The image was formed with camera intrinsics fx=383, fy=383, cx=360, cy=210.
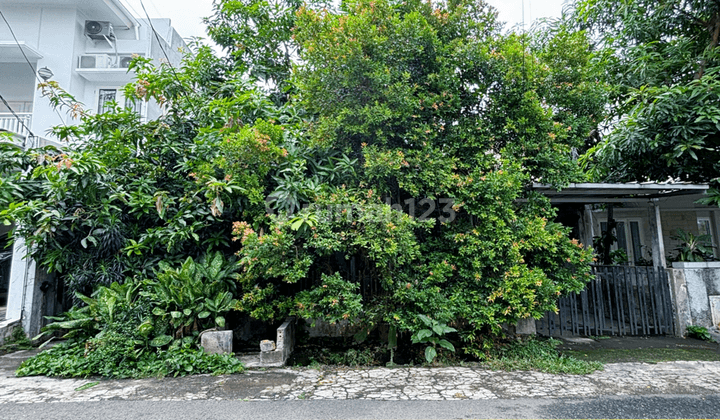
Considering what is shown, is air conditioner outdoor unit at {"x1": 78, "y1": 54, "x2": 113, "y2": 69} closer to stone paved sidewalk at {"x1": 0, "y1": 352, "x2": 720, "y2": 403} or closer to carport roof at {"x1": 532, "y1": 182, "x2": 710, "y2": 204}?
stone paved sidewalk at {"x1": 0, "y1": 352, "x2": 720, "y2": 403}

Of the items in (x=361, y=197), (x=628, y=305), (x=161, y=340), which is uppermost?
(x=361, y=197)

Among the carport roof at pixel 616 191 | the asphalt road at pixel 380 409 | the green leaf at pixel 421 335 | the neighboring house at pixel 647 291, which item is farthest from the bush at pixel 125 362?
the neighboring house at pixel 647 291

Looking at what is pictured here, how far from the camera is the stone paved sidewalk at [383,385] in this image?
13.6 ft

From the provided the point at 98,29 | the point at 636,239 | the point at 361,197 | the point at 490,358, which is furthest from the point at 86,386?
the point at 636,239

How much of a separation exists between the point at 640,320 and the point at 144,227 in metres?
8.90

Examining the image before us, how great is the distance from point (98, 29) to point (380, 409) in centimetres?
1425

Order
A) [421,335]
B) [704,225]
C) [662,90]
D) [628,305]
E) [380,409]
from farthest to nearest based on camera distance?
[704,225] → [628,305] → [662,90] → [421,335] → [380,409]

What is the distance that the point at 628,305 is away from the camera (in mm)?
6984

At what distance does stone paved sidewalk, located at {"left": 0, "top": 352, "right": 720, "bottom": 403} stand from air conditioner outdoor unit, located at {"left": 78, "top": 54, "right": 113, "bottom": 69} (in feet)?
31.5

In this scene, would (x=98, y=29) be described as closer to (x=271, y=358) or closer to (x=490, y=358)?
(x=271, y=358)

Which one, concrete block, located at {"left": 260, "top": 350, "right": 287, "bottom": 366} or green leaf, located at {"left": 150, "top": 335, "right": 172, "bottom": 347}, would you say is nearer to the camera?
green leaf, located at {"left": 150, "top": 335, "right": 172, "bottom": 347}

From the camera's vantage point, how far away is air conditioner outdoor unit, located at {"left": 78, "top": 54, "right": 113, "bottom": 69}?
11464mm

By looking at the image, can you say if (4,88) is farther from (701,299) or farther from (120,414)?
(701,299)

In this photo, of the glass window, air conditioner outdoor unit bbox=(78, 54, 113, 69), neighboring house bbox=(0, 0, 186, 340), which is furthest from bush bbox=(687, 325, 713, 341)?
air conditioner outdoor unit bbox=(78, 54, 113, 69)
